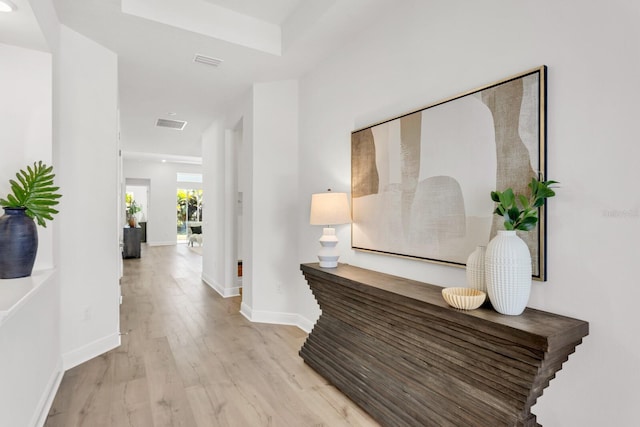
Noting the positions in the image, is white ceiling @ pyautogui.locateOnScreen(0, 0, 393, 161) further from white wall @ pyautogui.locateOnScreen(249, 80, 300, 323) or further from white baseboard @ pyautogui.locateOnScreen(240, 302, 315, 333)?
white baseboard @ pyautogui.locateOnScreen(240, 302, 315, 333)

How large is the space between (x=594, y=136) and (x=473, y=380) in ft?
4.01

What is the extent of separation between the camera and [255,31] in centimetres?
323

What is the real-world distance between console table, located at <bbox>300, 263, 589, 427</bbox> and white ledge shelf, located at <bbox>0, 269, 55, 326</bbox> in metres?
1.75

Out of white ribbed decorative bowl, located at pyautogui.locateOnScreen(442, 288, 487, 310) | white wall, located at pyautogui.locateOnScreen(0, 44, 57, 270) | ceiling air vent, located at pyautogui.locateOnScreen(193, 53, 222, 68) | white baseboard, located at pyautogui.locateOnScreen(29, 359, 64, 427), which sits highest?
ceiling air vent, located at pyautogui.locateOnScreen(193, 53, 222, 68)

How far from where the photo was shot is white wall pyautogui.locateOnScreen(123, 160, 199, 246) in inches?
445

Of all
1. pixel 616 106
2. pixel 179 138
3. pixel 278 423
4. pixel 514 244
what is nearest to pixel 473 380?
pixel 514 244

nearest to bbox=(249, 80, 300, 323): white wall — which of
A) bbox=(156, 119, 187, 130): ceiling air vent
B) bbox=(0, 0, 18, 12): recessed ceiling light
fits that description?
bbox=(0, 0, 18, 12): recessed ceiling light

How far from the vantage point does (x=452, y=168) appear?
2.07m

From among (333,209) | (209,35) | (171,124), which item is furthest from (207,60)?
(171,124)

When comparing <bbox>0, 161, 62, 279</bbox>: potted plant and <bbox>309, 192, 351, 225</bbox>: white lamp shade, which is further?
<bbox>309, 192, 351, 225</bbox>: white lamp shade

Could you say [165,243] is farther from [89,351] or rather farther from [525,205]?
[525,205]

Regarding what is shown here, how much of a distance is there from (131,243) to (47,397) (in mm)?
7077

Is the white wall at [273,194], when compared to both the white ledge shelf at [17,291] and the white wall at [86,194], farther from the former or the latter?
the white ledge shelf at [17,291]

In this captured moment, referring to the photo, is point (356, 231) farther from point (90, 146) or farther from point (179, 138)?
point (179, 138)
